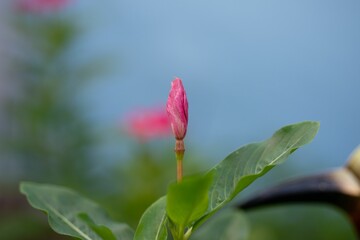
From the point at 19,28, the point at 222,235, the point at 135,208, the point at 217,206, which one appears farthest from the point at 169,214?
the point at 19,28

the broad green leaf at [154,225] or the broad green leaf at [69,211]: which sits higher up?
the broad green leaf at [154,225]

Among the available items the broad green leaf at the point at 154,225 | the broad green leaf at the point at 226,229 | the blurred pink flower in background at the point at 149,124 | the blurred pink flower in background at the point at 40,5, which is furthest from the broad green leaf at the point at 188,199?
the blurred pink flower in background at the point at 40,5

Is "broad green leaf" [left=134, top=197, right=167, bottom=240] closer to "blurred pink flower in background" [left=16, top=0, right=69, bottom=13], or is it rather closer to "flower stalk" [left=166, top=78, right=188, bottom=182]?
"flower stalk" [left=166, top=78, right=188, bottom=182]

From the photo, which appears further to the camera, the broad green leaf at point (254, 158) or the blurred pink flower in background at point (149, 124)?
the blurred pink flower in background at point (149, 124)

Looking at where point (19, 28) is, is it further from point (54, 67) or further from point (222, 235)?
point (222, 235)

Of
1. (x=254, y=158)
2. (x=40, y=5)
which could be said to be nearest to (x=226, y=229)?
(x=254, y=158)

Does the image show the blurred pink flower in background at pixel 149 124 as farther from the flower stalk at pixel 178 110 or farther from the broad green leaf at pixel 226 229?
the flower stalk at pixel 178 110

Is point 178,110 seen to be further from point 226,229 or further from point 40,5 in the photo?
point 40,5

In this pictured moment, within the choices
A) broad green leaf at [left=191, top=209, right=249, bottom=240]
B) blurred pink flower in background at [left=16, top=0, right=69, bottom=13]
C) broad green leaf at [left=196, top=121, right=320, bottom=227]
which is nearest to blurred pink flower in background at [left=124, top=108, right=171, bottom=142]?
blurred pink flower in background at [left=16, top=0, right=69, bottom=13]

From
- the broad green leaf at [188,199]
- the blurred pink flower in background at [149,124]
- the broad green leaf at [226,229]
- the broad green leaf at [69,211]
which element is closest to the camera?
the broad green leaf at [188,199]
